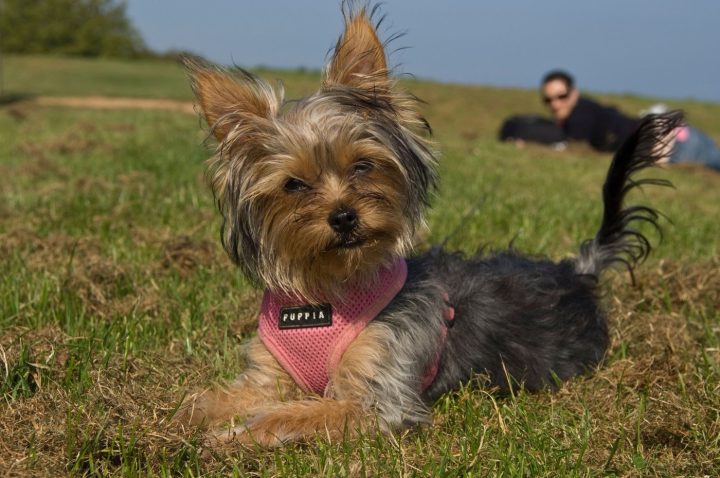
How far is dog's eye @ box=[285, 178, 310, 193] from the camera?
3.73m

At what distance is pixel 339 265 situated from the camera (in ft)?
12.4

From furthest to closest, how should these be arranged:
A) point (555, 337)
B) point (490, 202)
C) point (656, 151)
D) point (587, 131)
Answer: point (587, 131), point (490, 202), point (656, 151), point (555, 337)

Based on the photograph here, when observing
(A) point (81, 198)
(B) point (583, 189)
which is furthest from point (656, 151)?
(B) point (583, 189)

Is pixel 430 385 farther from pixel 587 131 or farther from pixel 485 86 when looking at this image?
pixel 485 86

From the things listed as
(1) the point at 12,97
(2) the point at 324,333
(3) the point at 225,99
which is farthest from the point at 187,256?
(1) the point at 12,97

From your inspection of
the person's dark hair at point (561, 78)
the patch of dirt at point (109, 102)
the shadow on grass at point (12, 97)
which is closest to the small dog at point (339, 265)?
the person's dark hair at point (561, 78)

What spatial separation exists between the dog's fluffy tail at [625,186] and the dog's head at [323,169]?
4.95ft

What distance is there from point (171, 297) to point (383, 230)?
2295 mm

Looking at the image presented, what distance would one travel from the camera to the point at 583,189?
1244 cm

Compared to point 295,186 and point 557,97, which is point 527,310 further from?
point 557,97

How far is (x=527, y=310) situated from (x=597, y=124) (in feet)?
50.9

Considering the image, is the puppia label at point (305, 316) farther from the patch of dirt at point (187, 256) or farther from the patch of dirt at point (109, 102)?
the patch of dirt at point (109, 102)

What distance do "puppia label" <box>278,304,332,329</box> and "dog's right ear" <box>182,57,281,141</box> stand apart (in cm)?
93

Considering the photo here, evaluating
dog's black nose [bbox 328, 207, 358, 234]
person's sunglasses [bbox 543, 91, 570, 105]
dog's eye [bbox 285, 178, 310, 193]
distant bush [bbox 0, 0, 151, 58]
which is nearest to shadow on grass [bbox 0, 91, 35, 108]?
person's sunglasses [bbox 543, 91, 570, 105]
